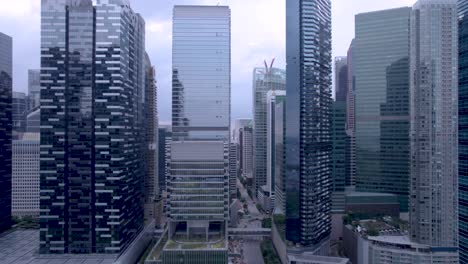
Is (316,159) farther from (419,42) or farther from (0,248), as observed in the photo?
(0,248)

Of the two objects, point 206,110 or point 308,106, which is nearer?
point 308,106

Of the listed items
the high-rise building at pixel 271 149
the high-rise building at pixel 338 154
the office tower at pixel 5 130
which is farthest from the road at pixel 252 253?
the office tower at pixel 5 130

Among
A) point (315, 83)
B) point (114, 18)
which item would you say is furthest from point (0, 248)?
point (315, 83)

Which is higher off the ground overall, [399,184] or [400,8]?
[400,8]

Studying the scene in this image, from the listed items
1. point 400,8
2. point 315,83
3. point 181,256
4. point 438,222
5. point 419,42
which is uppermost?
point 400,8

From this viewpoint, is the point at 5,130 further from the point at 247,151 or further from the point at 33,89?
the point at 247,151

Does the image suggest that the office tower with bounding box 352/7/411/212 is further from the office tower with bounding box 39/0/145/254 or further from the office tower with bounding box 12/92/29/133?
the office tower with bounding box 12/92/29/133
